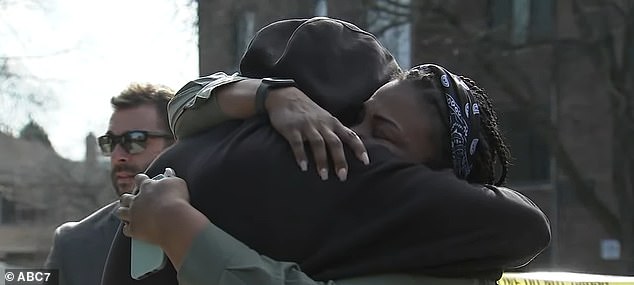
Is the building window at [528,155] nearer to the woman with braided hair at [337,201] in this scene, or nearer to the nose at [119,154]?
the nose at [119,154]

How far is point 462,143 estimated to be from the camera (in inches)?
67.1

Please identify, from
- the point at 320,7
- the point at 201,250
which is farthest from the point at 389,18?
the point at 201,250

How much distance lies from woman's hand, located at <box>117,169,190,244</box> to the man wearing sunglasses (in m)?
1.85

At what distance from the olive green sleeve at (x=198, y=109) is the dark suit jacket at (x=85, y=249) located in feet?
5.59

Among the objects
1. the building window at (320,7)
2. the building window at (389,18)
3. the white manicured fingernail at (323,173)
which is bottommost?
the building window at (320,7)

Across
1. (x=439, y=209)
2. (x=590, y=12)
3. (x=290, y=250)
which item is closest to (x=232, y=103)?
(x=290, y=250)

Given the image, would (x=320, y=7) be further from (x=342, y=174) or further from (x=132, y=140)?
(x=342, y=174)

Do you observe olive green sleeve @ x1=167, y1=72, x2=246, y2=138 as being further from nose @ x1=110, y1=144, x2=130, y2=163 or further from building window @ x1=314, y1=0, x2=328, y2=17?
building window @ x1=314, y1=0, x2=328, y2=17

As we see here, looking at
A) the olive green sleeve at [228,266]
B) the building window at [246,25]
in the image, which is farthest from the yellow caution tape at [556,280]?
the building window at [246,25]

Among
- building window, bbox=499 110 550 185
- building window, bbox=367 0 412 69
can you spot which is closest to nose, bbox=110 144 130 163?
building window, bbox=367 0 412 69

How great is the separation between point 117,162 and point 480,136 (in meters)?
2.23

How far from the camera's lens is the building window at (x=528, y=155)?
766 inches

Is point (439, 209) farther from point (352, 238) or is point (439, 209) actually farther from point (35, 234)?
point (35, 234)

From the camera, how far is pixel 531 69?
19.3 m
